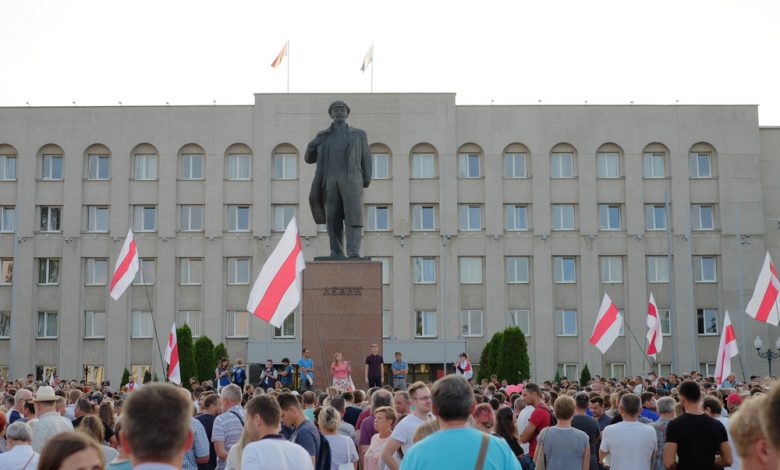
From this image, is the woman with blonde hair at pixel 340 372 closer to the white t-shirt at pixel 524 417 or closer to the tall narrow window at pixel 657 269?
the white t-shirt at pixel 524 417

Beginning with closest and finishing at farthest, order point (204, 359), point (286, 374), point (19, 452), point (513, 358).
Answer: point (19, 452) → point (286, 374) → point (513, 358) → point (204, 359)

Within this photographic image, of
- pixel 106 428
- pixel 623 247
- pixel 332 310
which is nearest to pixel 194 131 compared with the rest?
pixel 623 247

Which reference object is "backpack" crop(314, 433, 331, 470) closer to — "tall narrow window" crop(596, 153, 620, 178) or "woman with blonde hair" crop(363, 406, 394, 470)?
"woman with blonde hair" crop(363, 406, 394, 470)

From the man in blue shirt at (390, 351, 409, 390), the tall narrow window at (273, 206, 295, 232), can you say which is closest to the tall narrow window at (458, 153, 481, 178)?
the tall narrow window at (273, 206, 295, 232)

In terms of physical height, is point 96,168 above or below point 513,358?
above

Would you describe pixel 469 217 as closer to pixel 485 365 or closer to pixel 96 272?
pixel 485 365

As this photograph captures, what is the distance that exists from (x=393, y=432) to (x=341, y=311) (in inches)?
461

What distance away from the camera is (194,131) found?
53.2m

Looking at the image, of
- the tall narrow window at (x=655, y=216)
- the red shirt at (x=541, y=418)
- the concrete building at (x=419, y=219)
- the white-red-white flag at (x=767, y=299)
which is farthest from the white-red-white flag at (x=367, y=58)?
the red shirt at (x=541, y=418)

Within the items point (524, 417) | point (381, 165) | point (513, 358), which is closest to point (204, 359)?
point (513, 358)

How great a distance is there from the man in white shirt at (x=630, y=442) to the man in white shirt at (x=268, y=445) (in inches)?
163

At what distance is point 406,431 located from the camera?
932 centimetres

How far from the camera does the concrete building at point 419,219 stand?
172 ft

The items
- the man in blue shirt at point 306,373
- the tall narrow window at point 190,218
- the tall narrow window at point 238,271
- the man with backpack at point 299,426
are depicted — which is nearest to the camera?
the man with backpack at point 299,426
